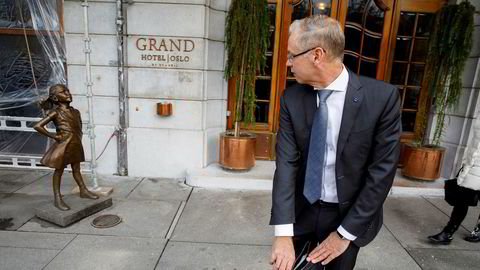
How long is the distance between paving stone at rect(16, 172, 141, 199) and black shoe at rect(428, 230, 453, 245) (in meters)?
4.17

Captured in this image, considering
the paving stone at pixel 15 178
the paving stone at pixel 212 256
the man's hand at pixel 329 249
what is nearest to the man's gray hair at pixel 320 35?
the man's hand at pixel 329 249

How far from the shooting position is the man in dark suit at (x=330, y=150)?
1.68m

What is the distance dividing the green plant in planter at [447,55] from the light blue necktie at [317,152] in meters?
4.45

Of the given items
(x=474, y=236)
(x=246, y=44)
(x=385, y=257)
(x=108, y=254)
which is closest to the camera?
(x=108, y=254)

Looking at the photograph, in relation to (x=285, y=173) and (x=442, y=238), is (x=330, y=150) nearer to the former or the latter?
(x=285, y=173)

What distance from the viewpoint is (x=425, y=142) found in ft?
19.8

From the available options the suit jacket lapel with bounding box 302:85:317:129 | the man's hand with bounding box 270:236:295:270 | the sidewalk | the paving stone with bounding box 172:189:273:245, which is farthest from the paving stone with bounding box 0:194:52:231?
the suit jacket lapel with bounding box 302:85:317:129

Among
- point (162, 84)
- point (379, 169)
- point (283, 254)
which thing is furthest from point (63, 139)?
point (379, 169)

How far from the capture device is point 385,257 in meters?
3.46

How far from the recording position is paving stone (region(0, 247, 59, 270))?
3.07 m

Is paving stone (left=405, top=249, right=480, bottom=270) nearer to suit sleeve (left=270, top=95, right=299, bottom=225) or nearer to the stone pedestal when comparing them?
suit sleeve (left=270, top=95, right=299, bottom=225)

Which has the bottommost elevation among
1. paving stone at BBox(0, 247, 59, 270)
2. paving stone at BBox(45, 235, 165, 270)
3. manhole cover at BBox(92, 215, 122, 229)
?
paving stone at BBox(0, 247, 59, 270)

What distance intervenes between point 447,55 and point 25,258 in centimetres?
629

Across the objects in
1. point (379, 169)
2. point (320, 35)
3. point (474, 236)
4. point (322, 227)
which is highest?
point (320, 35)
